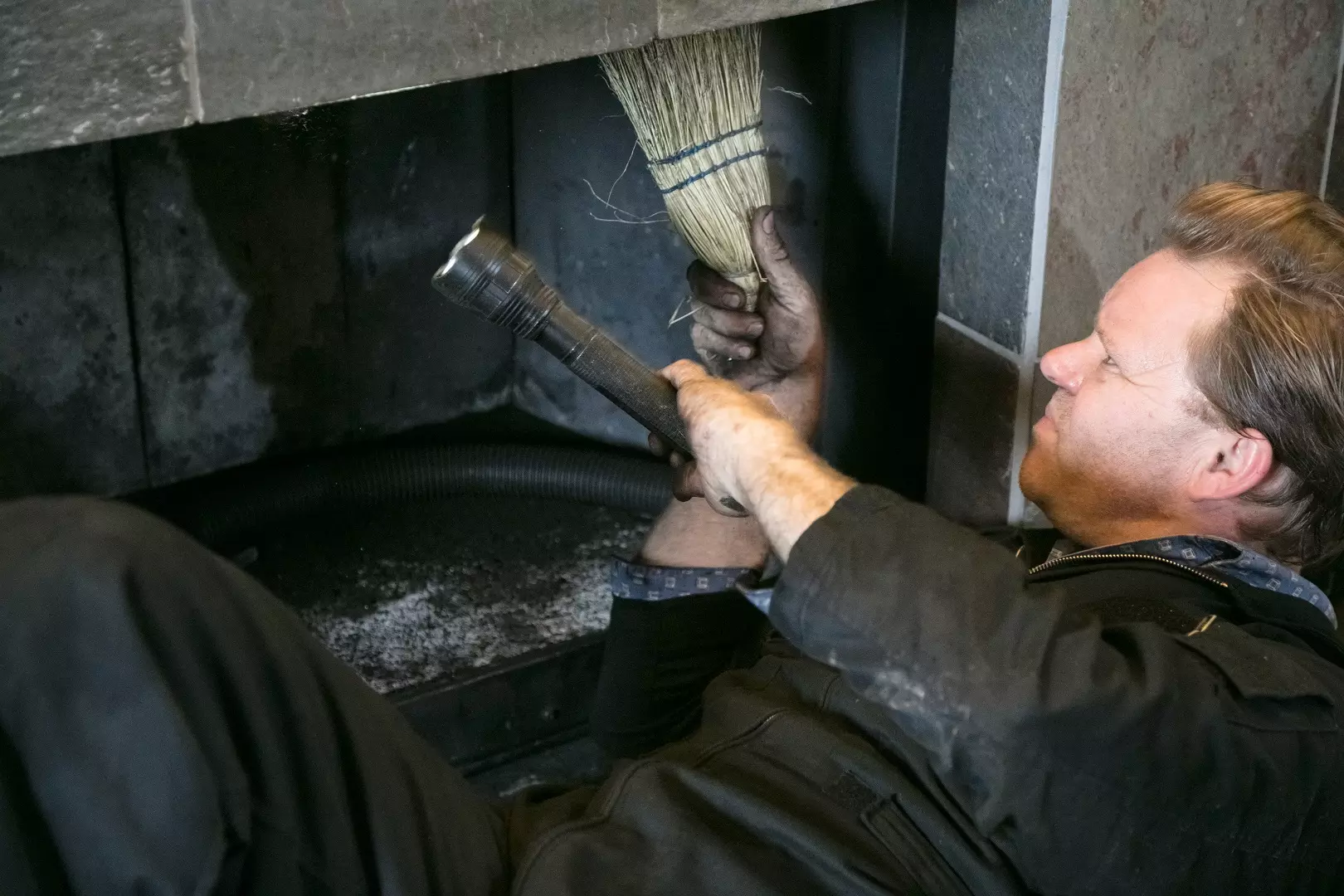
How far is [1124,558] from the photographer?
136 centimetres

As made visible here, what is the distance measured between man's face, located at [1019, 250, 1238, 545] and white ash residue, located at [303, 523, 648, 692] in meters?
0.76

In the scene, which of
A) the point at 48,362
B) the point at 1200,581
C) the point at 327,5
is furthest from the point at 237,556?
the point at 1200,581

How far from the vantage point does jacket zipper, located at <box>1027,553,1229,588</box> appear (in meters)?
1.31

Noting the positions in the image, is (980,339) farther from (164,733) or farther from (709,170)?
(164,733)

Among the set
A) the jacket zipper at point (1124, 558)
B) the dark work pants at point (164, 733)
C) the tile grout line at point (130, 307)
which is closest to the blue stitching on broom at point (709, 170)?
the jacket zipper at point (1124, 558)

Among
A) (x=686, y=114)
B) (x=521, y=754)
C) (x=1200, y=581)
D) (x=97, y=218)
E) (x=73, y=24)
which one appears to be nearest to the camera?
(x=73, y=24)

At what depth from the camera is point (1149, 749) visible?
1.09 meters

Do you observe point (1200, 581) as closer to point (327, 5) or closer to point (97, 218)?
point (327, 5)

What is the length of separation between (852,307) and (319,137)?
77cm

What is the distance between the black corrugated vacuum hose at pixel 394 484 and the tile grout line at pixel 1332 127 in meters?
1.02

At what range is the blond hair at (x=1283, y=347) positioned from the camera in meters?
1.32

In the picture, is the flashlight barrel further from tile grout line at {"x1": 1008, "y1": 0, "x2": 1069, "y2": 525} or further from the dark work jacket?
tile grout line at {"x1": 1008, "y1": 0, "x2": 1069, "y2": 525}

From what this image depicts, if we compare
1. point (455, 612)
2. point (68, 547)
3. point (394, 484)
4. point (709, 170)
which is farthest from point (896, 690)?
point (394, 484)

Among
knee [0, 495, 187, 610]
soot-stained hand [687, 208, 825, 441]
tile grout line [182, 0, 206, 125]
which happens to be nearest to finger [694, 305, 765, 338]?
soot-stained hand [687, 208, 825, 441]
